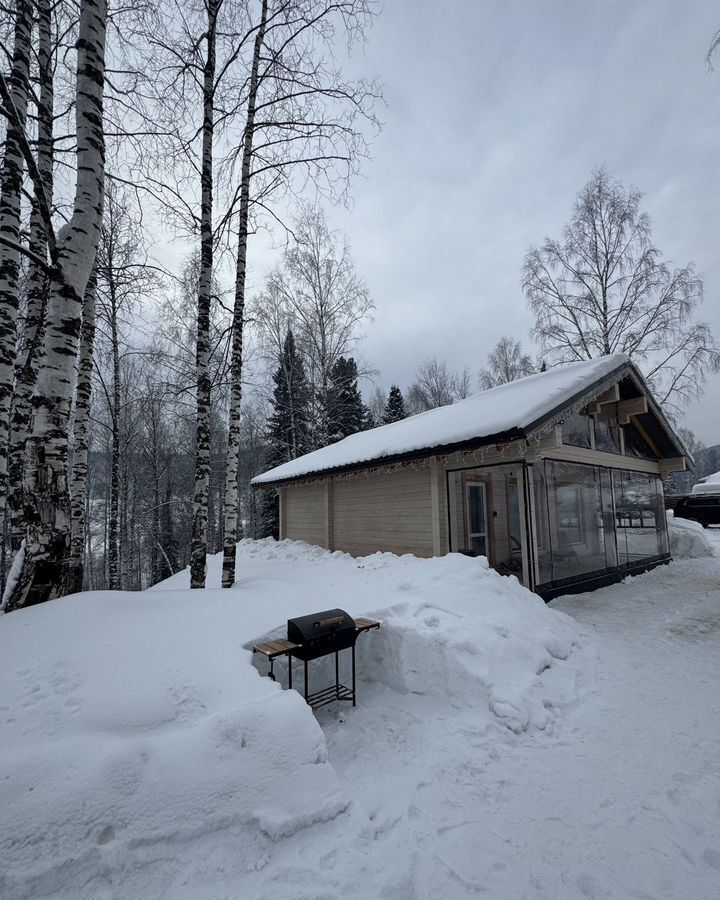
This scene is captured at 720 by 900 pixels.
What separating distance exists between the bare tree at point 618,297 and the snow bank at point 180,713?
43.2 ft

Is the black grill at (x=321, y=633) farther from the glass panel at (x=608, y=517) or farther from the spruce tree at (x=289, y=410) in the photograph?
the spruce tree at (x=289, y=410)

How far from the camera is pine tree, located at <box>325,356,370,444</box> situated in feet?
55.9

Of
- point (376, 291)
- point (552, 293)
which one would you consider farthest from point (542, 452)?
point (376, 291)

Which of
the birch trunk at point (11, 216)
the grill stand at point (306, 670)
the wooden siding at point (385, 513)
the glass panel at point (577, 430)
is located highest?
the birch trunk at point (11, 216)

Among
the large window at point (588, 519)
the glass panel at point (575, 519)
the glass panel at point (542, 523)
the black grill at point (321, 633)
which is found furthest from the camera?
the glass panel at point (575, 519)

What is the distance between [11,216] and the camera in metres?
4.65

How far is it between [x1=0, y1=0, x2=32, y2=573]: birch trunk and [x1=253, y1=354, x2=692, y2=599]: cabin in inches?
221

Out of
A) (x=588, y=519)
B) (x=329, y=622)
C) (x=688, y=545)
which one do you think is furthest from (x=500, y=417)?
(x=688, y=545)

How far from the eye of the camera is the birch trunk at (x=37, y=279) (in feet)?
15.9

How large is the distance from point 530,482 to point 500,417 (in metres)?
1.35

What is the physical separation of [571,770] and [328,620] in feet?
6.37

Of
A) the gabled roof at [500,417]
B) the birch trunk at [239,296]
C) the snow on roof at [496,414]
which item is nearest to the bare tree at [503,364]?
the gabled roof at [500,417]

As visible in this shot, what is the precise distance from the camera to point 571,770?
2.75m

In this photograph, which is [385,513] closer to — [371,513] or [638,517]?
[371,513]
